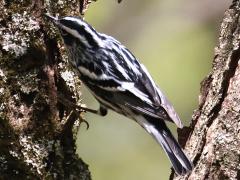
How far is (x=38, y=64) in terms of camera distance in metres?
3.70

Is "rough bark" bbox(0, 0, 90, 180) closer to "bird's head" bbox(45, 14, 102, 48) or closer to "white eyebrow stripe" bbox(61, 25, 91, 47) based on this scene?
"bird's head" bbox(45, 14, 102, 48)

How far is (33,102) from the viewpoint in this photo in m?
3.63

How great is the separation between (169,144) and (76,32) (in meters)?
0.90

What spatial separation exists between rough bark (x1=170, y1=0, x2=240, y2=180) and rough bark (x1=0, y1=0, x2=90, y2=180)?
0.61 metres

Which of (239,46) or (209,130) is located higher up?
(239,46)

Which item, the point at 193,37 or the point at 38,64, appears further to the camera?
the point at 193,37

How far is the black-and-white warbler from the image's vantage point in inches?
157

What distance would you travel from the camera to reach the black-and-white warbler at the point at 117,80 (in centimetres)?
398

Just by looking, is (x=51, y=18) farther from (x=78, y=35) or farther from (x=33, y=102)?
(x=78, y=35)

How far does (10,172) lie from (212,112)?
3.58 feet

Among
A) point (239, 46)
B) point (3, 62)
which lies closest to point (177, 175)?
point (239, 46)

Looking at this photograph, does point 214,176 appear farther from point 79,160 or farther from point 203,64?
point 203,64

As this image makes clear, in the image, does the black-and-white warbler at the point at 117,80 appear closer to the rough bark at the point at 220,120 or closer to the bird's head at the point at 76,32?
the bird's head at the point at 76,32

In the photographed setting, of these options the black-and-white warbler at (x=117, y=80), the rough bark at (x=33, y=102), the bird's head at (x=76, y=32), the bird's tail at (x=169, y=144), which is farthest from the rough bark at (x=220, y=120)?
the bird's head at (x=76, y=32)
